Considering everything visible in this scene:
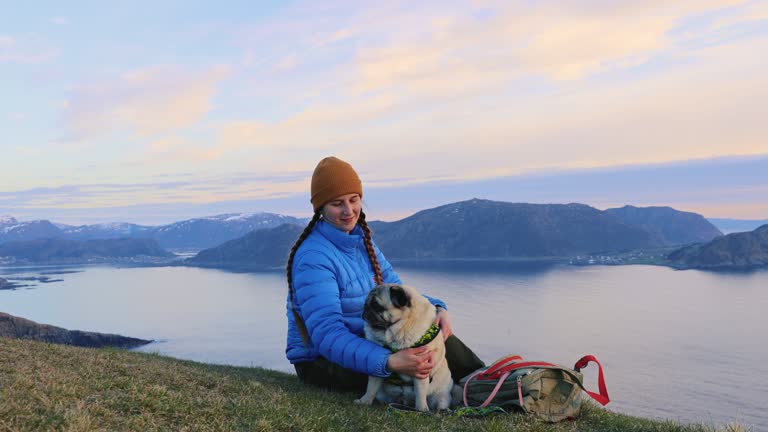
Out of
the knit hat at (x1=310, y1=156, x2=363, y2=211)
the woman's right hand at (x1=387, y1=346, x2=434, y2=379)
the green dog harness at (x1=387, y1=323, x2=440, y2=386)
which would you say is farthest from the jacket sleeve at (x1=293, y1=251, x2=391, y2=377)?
the knit hat at (x1=310, y1=156, x2=363, y2=211)

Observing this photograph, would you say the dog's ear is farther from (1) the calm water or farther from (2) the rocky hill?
(2) the rocky hill

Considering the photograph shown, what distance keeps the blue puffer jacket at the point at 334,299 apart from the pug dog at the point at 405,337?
277mm

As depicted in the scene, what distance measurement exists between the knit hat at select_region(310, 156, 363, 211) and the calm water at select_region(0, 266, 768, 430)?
133 feet

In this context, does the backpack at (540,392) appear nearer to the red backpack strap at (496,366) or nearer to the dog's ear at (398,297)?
the red backpack strap at (496,366)

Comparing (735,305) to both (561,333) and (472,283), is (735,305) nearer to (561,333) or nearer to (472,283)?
(561,333)

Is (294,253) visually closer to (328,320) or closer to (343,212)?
(343,212)

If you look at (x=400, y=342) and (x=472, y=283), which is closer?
(x=400, y=342)

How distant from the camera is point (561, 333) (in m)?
107

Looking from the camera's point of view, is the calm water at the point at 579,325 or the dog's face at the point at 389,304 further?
the calm water at the point at 579,325

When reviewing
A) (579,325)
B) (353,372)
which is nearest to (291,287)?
(353,372)

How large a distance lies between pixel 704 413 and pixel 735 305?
8773cm

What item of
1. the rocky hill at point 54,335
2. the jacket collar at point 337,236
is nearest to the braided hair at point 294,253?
the jacket collar at point 337,236

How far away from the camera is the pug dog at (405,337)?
23.0 ft

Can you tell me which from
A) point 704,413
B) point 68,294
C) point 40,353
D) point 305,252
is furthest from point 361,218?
point 68,294
